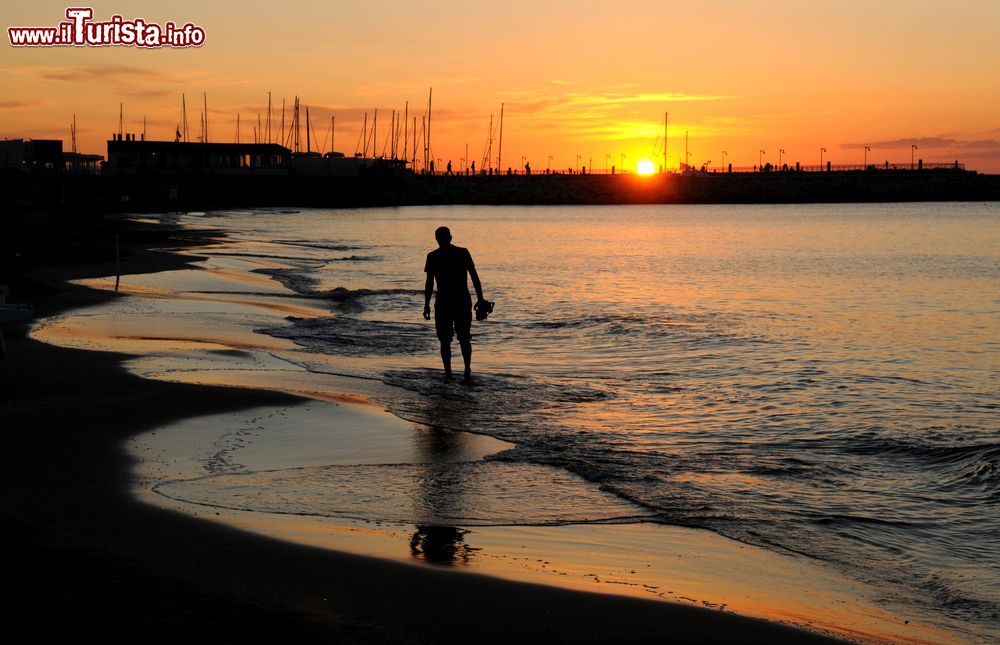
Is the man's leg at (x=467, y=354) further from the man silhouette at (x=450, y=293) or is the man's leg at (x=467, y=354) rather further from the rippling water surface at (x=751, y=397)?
the rippling water surface at (x=751, y=397)

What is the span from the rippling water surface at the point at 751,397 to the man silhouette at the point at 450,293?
652 mm

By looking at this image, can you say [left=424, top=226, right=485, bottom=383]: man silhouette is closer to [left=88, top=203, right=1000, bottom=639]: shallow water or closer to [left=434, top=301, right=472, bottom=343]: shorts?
[left=434, top=301, right=472, bottom=343]: shorts

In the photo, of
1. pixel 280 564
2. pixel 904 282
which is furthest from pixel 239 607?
pixel 904 282

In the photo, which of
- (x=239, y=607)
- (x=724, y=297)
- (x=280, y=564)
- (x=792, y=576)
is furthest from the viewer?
(x=724, y=297)

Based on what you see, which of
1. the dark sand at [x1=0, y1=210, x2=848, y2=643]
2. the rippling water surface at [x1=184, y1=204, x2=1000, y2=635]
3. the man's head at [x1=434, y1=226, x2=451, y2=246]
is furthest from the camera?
the man's head at [x1=434, y1=226, x2=451, y2=246]

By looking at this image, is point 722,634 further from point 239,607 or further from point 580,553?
point 239,607

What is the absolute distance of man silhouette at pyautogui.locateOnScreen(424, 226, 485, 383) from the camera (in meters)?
13.2

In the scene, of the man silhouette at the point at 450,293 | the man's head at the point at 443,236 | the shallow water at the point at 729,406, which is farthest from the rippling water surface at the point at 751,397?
the man's head at the point at 443,236

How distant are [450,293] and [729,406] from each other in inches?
146

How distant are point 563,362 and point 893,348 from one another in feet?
23.8

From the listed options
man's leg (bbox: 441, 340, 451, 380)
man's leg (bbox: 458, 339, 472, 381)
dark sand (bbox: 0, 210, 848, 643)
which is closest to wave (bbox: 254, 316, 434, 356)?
man's leg (bbox: 441, 340, 451, 380)

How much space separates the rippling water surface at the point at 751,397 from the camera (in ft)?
25.7

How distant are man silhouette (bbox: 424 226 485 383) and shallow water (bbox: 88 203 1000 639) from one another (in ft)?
1.93

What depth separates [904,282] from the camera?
3888 cm
